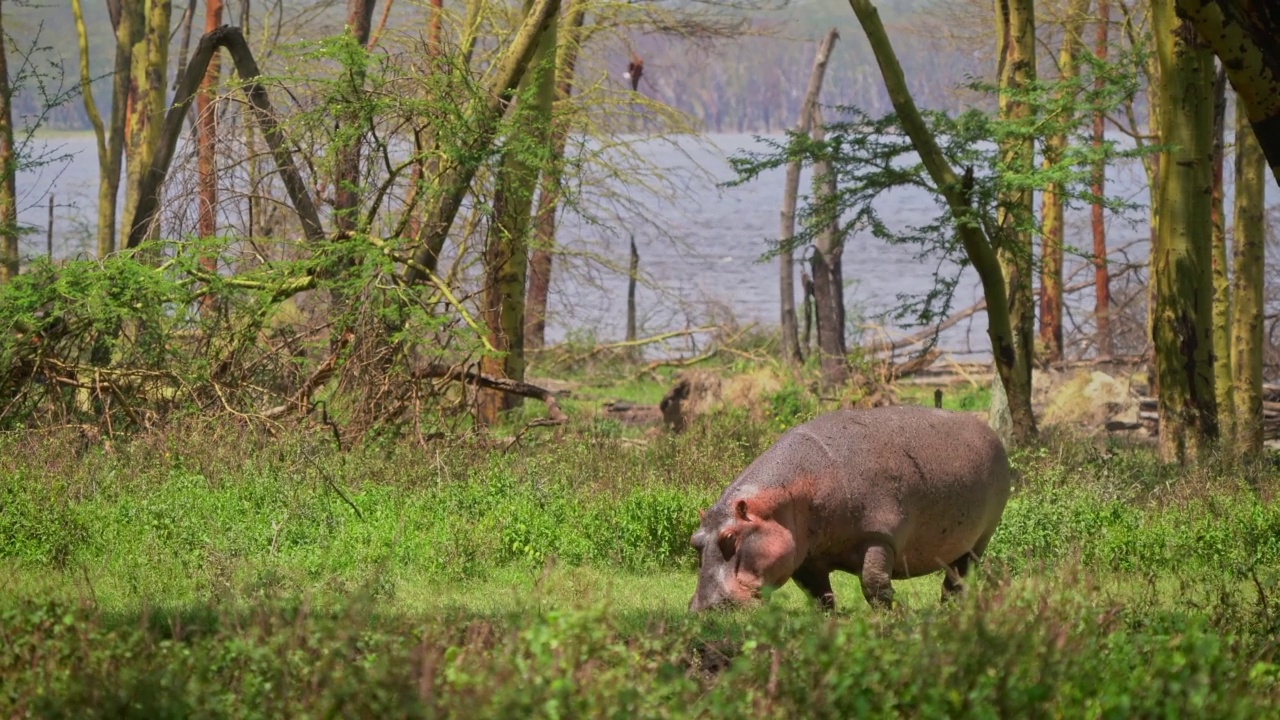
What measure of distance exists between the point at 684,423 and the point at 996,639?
1014 cm

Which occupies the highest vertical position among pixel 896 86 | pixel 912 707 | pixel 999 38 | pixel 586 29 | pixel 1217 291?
pixel 586 29

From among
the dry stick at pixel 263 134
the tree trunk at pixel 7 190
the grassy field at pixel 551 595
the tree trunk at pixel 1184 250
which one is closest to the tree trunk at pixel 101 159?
the tree trunk at pixel 7 190

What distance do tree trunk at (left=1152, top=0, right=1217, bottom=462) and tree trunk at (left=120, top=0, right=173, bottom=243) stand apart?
12.6 m

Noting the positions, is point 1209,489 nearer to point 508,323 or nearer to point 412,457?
point 412,457

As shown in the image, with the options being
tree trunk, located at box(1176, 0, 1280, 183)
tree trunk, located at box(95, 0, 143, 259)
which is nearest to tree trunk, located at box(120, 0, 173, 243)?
tree trunk, located at box(95, 0, 143, 259)

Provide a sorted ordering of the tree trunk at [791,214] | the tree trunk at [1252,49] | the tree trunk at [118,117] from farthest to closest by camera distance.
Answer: the tree trunk at [791,214] → the tree trunk at [118,117] → the tree trunk at [1252,49]

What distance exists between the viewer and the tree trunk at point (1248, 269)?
14461mm

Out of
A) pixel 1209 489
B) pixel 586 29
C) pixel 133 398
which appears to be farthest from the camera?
pixel 586 29

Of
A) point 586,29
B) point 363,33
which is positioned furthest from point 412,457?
point 586,29

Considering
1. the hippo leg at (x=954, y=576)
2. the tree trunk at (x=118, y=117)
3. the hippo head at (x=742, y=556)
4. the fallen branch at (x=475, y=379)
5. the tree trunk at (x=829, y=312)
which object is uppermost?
the tree trunk at (x=118, y=117)

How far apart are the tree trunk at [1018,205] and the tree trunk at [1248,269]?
211 cm

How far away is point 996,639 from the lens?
463cm

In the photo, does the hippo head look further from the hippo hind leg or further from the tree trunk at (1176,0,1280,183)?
the tree trunk at (1176,0,1280,183)

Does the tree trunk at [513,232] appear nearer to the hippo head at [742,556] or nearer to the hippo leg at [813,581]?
the hippo leg at [813,581]
